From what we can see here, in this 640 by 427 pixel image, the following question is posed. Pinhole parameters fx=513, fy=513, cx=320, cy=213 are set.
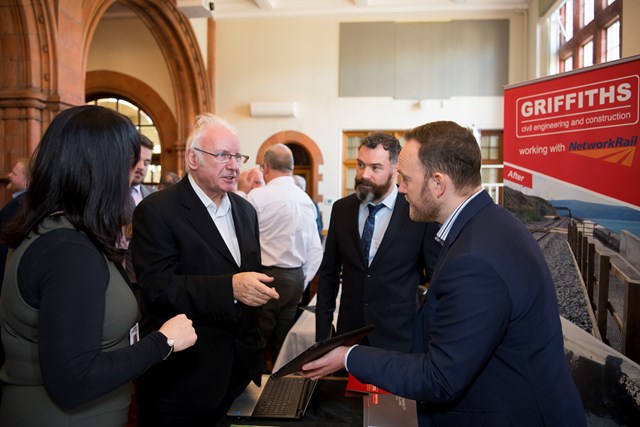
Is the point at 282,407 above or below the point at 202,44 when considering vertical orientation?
below

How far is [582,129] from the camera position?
2.53m

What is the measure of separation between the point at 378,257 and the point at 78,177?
1.55 metres

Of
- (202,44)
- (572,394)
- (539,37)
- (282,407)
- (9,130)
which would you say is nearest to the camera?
(572,394)

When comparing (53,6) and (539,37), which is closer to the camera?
(53,6)

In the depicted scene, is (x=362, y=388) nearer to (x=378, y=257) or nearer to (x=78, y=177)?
(x=378, y=257)

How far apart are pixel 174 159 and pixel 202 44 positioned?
231cm

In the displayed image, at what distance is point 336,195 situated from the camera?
1023 centimetres

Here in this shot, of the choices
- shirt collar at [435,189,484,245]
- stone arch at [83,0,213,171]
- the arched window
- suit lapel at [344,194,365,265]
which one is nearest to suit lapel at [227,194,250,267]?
suit lapel at [344,194,365,265]

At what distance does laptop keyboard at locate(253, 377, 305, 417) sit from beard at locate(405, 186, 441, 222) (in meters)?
0.69

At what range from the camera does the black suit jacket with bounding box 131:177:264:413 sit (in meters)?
1.89

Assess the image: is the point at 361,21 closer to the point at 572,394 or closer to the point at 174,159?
the point at 174,159

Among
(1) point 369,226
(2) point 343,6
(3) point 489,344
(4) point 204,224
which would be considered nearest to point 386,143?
(1) point 369,226

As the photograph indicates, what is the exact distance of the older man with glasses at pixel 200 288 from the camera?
6.16ft

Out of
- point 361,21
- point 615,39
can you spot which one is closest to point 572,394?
point 615,39
